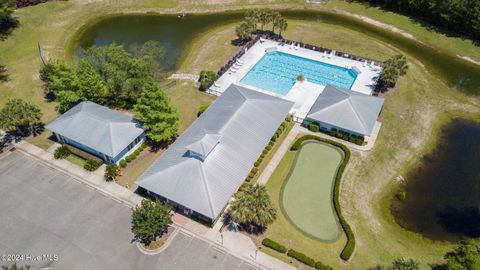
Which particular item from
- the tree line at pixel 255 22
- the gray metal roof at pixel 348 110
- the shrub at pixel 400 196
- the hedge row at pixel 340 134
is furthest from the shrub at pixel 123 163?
the tree line at pixel 255 22

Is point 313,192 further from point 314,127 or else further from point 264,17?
point 264,17

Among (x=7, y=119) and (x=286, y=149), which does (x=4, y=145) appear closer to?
(x=7, y=119)

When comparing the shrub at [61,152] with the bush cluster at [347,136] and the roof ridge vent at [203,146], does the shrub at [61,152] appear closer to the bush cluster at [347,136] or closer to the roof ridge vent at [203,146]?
the roof ridge vent at [203,146]

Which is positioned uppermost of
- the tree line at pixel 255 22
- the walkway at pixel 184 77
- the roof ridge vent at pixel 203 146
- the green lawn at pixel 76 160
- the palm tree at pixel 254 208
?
the tree line at pixel 255 22

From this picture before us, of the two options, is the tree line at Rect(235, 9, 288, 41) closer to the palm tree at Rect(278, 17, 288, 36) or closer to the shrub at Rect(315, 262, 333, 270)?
the palm tree at Rect(278, 17, 288, 36)

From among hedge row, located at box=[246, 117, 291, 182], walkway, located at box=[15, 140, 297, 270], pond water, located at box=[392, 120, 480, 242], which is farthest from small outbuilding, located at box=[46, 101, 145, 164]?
pond water, located at box=[392, 120, 480, 242]

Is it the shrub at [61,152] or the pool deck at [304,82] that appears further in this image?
the pool deck at [304,82]

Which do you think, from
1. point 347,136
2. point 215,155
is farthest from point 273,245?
point 347,136
